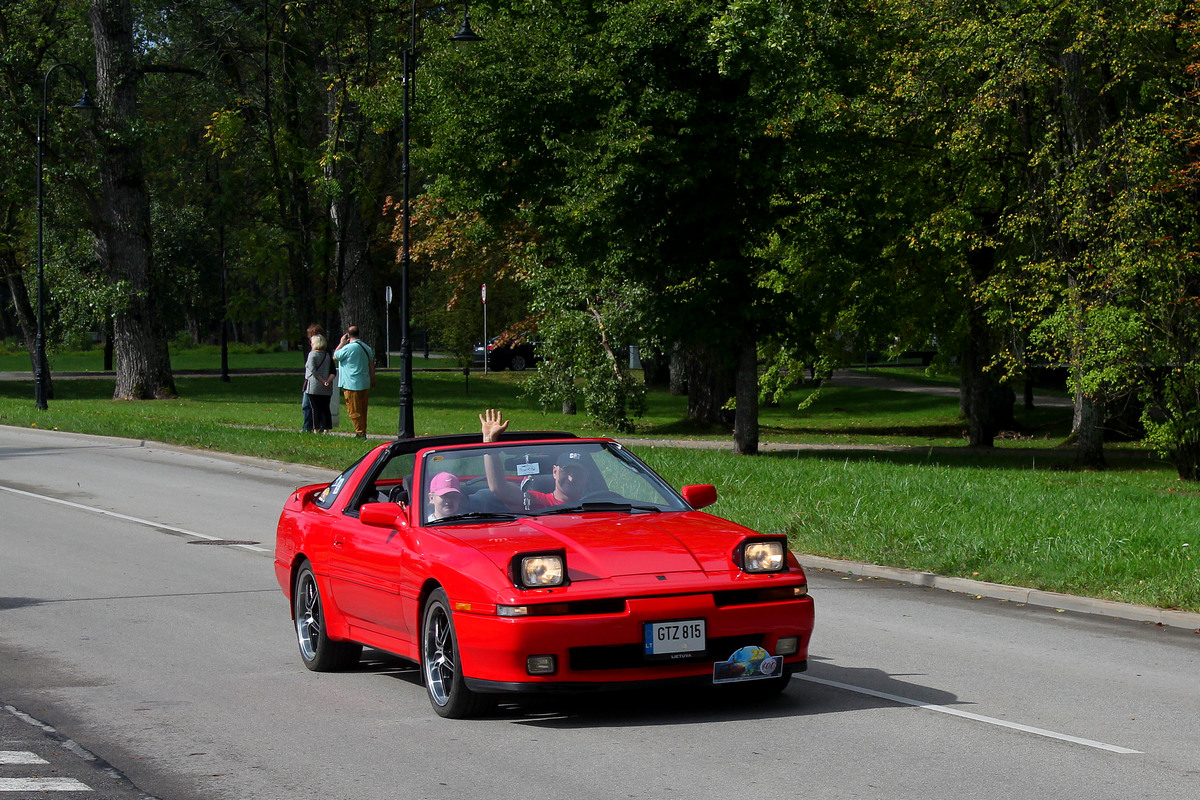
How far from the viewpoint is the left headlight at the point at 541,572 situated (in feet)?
22.1

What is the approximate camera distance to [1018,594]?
11633 mm

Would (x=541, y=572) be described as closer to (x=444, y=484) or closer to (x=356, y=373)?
(x=444, y=484)

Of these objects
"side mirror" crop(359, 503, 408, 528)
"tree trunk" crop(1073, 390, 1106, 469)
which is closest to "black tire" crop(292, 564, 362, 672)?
"side mirror" crop(359, 503, 408, 528)

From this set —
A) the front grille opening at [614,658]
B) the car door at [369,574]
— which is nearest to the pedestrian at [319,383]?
the car door at [369,574]

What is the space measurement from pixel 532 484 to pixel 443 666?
120 cm

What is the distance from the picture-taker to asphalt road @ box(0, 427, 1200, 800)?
605 centimetres

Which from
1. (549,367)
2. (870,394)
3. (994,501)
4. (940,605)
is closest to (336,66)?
(549,367)

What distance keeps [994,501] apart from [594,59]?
11664 mm

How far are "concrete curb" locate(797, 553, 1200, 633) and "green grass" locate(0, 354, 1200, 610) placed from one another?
185mm

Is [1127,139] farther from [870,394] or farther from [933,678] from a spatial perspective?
[870,394]

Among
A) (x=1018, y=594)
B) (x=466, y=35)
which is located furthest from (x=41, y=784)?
(x=466, y=35)

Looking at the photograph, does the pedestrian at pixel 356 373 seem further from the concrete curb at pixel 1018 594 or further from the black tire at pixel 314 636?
the black tire at pixel 314 636

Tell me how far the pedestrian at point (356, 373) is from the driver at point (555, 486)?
19.0 meters

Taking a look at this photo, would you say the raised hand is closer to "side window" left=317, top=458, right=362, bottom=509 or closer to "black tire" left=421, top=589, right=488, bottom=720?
"side window" left=317, top=458, right=362, bottom=509
